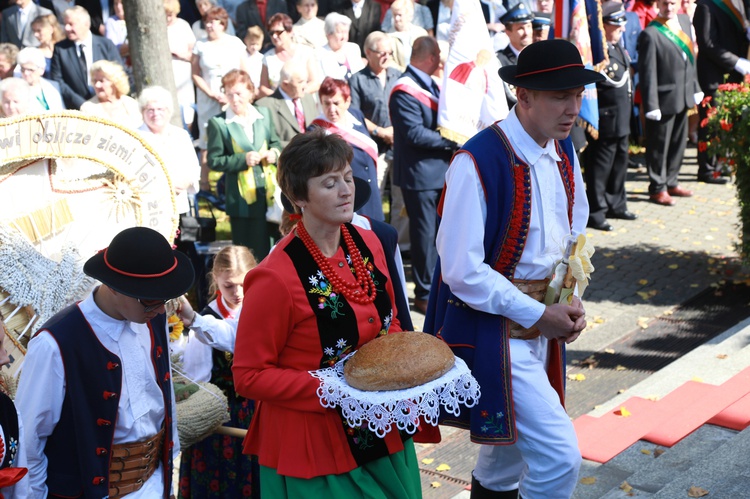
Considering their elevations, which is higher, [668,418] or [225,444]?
[225,444]

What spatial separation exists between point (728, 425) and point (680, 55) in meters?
7.27

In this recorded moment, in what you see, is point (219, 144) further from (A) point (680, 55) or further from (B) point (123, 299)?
(A) point (680, 55)

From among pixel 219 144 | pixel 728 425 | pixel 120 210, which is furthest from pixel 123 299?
pixel 219 144

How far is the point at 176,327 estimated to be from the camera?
4586 mm

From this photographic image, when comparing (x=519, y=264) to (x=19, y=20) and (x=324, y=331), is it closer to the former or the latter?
(x=324, y=331)

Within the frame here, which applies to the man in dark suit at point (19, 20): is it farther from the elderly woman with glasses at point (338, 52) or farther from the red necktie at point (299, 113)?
the red necktie at point (299, 113)

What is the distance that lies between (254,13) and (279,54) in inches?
64.8

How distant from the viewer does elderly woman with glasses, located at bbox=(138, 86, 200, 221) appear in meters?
7.67

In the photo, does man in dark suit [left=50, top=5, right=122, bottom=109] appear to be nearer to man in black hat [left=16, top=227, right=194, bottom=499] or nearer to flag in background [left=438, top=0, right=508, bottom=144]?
flag in background [left=438, top=0, right=508, bottom=144]

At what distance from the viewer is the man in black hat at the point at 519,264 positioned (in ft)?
13.0

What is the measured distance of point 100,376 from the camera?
139 inches

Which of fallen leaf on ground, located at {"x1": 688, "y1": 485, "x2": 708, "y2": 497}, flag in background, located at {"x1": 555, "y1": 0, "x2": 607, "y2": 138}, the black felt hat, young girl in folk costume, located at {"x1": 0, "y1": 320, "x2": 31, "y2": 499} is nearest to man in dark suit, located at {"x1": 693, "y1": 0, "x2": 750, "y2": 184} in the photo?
the black felt hat

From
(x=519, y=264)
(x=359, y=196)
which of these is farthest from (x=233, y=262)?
(x=519, y=264)

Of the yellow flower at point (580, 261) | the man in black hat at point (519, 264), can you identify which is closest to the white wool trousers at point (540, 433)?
the man in black hat at point (519, 264)
